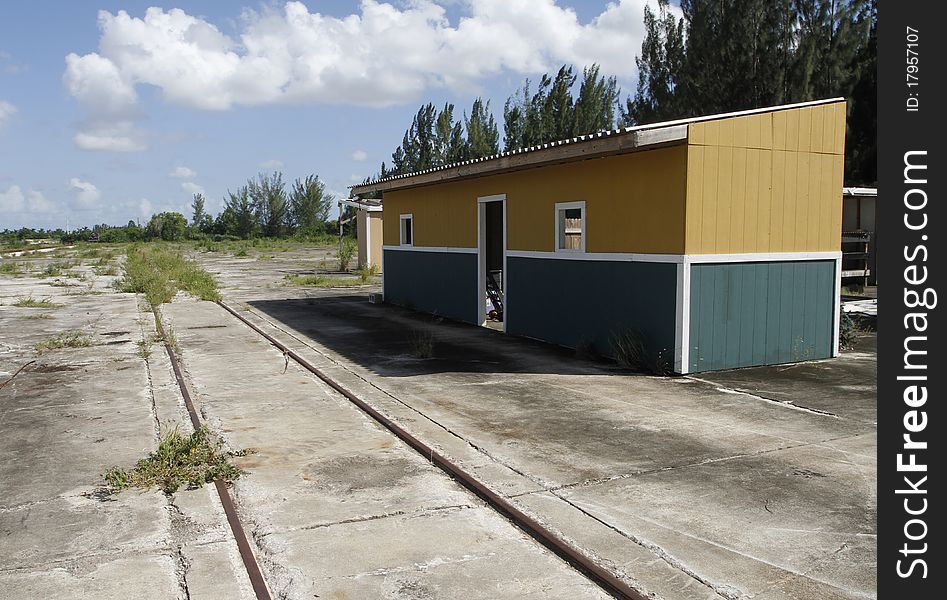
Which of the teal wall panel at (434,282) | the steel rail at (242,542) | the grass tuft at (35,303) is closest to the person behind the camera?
the steel rail at (242,542)

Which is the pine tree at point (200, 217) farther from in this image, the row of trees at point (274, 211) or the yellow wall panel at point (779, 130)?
the yellow wall panel at point (779, 130)

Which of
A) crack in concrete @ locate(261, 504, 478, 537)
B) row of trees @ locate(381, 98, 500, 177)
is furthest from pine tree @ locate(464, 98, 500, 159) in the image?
crack in concrete @ locate(261, 504, 478, 537)

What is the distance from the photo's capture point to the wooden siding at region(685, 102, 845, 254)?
892 cm

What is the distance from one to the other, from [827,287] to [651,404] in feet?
13.3

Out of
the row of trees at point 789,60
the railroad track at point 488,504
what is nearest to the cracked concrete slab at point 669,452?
the railroad track at point 488,504

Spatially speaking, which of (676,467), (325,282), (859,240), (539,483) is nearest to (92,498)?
(539,483)

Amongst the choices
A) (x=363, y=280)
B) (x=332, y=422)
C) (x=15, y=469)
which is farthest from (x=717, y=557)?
(x=363, y=280)

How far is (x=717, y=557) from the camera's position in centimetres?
411

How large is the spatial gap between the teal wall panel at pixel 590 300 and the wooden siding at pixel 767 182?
0.79 metres

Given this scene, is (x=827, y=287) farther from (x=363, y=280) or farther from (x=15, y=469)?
(x=363, y=280)

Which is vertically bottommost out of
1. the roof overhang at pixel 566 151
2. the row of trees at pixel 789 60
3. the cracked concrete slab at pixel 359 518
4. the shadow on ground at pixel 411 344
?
the cracked concrete slab at pixel 359 518

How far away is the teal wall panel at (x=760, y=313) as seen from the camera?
9164 mm

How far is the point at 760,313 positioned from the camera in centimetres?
956

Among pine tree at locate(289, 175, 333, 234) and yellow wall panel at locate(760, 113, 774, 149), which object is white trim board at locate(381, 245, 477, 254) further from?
pine tree at locate(289, 175, 333, 234)
